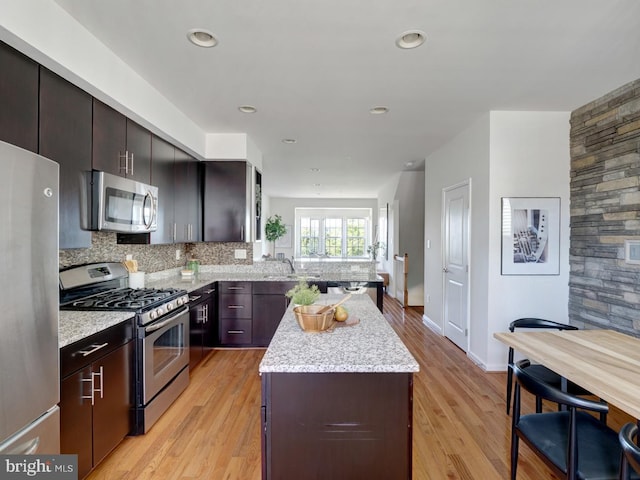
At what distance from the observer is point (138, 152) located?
Answer: 9.21 ft

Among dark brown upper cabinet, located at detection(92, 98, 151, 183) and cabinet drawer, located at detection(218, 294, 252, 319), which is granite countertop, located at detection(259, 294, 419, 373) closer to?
dark brown upper cabinet, located at detection(92, 98, 151, 183)

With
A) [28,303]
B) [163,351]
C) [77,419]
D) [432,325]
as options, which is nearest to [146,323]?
[163,351]

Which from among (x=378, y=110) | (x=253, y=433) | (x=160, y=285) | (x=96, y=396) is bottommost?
(x=253, y=433)

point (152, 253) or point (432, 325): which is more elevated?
point (152, 253)

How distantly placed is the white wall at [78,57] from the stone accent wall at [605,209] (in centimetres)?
382

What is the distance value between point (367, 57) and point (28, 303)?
89.9 inches

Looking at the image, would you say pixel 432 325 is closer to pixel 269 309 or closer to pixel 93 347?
pixel 269 309

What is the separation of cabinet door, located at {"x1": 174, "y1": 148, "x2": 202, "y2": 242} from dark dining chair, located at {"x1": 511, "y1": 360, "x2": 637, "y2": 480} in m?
3.26

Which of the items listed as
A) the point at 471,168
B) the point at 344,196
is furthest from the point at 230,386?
the point at 344,196

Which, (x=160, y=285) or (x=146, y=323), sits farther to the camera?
(x=160, y=285)

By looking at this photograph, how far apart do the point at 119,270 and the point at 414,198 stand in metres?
5.24

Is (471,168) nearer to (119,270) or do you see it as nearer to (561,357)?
(561,357)

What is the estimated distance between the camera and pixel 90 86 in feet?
6.86

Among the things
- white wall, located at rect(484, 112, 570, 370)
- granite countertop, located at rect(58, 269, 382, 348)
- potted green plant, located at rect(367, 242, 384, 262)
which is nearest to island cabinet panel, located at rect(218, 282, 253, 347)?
granite countertop, located at rect(58, 269, 382, 348)
